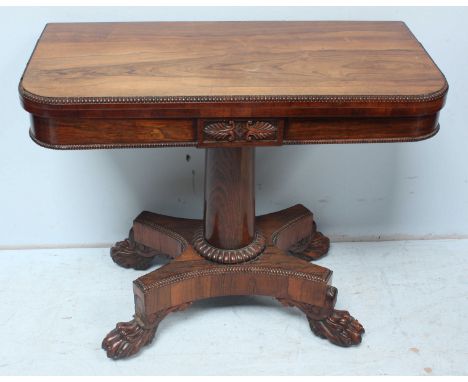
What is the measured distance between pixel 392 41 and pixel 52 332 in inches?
45.4

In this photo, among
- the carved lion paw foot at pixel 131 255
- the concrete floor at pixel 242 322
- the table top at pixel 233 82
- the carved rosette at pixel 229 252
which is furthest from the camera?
the carved lion paw foot at pixel 131 255

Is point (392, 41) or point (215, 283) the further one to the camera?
point (215, 283)

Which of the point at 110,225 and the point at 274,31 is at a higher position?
the point at 274,31

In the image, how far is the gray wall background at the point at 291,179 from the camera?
90.1 inches

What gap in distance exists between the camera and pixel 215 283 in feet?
7.16

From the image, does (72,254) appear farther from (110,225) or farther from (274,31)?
(274,31)

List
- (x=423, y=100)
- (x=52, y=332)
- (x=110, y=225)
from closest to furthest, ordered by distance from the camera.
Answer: (x=423, y=100)
(x=52, y=332)
(x=110, y=225)

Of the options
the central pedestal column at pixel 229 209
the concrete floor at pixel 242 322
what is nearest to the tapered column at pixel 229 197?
the central pedestal column at pixel 229 209

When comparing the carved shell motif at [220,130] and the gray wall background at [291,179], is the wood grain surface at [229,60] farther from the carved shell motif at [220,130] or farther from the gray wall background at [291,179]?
the gray wall background at [291,179]

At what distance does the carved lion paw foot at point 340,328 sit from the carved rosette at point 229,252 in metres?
0.23

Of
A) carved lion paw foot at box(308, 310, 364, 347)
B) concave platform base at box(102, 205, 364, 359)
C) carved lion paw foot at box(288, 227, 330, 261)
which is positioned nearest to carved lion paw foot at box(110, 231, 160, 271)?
concave platform base at box(102, 205, 364, 359)

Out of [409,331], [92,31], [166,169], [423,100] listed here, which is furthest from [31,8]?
[409,331]

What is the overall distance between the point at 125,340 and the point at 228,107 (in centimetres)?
73

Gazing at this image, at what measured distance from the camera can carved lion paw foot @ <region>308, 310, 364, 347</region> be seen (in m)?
2.13
